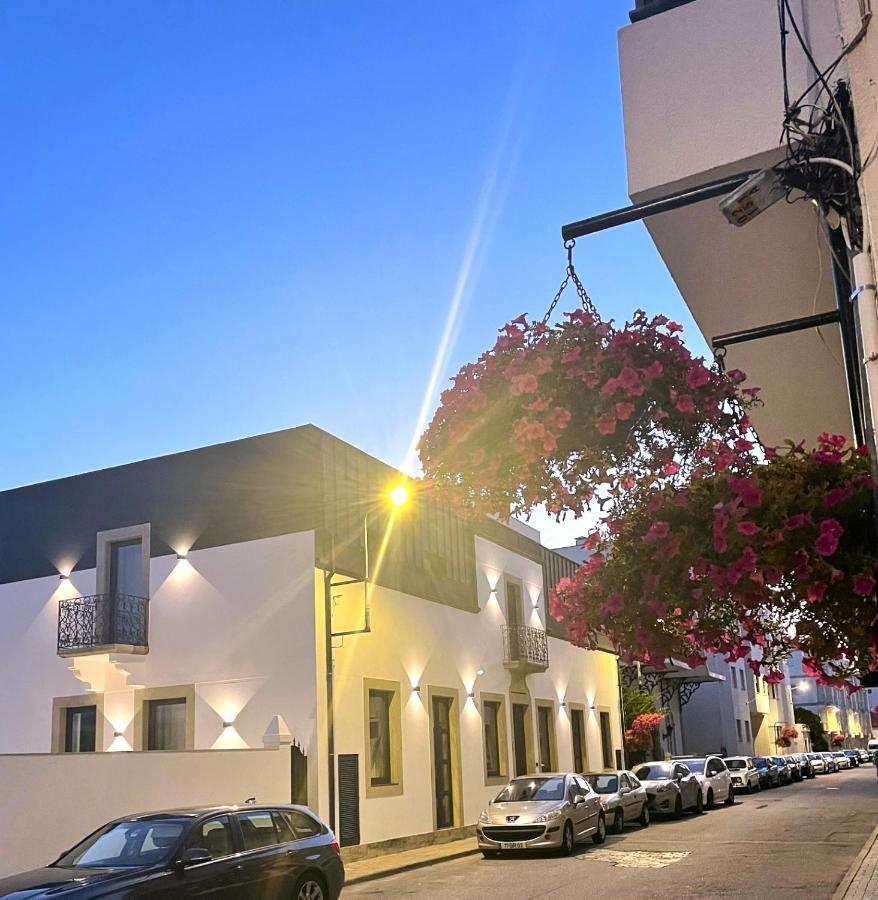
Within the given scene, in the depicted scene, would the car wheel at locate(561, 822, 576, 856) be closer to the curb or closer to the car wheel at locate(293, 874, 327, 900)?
the curb

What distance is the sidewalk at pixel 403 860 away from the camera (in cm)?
1606

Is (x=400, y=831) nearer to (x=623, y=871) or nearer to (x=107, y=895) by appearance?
(x=623, y=871)

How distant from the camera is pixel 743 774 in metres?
37.4

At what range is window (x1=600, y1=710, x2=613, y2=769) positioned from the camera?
1300 inches

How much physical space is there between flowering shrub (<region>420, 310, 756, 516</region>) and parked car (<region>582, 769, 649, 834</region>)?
17304 mm

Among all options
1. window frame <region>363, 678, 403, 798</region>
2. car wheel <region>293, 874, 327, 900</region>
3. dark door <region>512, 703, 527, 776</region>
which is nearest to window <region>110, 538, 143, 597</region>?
window frame <region>363, 678, 403, 798</region>

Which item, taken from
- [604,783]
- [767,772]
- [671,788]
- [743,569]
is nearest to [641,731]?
[767,772]

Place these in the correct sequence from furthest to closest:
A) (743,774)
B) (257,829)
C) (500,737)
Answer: (743,774) < (500,737) < (257,829)

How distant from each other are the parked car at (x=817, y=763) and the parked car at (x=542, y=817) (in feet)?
123

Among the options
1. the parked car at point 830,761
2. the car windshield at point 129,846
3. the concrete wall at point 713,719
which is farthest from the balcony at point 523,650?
the parked car at point 830,761

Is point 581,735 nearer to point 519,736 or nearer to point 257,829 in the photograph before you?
point 519,736

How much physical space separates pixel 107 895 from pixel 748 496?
23.4ft

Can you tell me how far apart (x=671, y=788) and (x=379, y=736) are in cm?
957

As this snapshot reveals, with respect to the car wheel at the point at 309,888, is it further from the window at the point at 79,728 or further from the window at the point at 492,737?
the window at the point at 492,737
